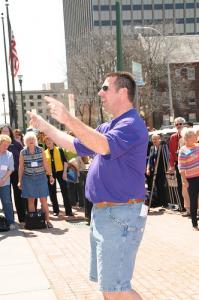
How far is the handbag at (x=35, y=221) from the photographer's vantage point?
9438 mm

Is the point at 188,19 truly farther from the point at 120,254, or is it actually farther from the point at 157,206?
the point at 120,254

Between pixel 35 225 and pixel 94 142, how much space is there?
6655 millimetres

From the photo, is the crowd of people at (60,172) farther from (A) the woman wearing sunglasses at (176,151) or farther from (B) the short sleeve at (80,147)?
(B) the short sleeve at (80,147)

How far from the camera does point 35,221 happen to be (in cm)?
945

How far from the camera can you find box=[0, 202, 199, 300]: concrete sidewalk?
17.6 ft

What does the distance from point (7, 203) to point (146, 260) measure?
3.74 m

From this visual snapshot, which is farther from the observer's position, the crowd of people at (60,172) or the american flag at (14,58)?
the american flag at (14,58)

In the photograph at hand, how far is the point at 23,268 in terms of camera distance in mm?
6449

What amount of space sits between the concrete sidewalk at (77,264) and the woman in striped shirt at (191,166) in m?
0.43

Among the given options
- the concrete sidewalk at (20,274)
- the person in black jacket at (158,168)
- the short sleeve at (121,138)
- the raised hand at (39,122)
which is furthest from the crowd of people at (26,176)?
the short sleeve at (121,138)

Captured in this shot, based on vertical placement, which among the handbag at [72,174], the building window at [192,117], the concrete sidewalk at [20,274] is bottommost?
the building window at [192,117]

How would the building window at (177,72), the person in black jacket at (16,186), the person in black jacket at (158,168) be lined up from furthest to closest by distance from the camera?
1. the building window at (177,72)
2. the person in black jacket at (158,168)
3. the person in black jacket at (16,186)

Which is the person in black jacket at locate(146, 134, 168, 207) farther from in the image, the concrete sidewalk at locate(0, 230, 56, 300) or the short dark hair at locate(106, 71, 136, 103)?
the short dark hair at locate(106, 71, 136, 103)

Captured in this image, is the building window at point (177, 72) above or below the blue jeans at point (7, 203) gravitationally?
above
